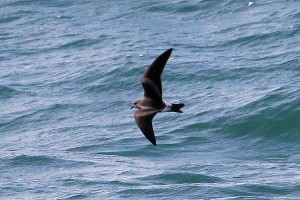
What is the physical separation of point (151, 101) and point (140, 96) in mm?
11706

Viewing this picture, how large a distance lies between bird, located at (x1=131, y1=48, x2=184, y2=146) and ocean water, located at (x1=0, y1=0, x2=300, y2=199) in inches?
239

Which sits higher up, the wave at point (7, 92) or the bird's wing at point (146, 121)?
the bird's wing at point (146, 121)

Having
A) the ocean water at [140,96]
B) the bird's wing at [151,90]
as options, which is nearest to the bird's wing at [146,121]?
the bird's wing at [151,90]

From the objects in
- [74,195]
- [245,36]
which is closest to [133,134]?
[74,195]

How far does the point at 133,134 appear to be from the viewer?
2498 cm

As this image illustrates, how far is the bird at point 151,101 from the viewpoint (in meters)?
14.9

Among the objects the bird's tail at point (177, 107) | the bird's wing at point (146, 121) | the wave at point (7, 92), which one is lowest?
the wave at point (7, 92)

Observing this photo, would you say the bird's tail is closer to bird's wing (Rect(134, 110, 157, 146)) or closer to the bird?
the bird

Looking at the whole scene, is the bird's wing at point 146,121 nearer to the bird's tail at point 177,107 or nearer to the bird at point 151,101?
the bird at point 151,101

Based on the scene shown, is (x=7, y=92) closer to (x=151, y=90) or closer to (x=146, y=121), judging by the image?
(x=151, y=90)

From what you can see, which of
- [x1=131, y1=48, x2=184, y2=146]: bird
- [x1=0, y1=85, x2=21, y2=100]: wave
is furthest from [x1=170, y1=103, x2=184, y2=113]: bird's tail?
[x1=0, y1=85, x2=21, y2=100]: wave

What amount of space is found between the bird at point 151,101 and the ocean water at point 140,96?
6.08 meters

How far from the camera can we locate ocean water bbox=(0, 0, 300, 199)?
881 inches

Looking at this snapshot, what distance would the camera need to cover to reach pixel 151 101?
15.3 meters
